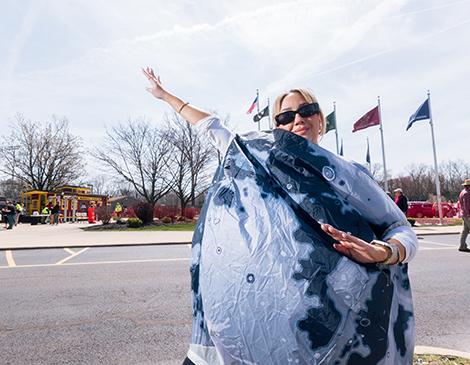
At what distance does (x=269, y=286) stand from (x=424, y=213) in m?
30.3

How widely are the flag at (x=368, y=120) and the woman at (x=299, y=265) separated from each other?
20.3m

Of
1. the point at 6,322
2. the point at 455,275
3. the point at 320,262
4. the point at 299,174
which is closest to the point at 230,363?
the point at 320,262

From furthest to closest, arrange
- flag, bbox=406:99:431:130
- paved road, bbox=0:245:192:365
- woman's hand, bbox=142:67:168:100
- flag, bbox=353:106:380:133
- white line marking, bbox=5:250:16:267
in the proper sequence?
1. flag, bbox=353:106:380:133
2. flag, bbox=406:99:431:130
3. white line marking, bbox=5:250:16:267
4. paved road, bbox=0:245:192:365
5. woman's hand, bbox=142:67:168:100

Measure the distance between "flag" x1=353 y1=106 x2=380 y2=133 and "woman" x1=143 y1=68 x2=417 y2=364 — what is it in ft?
66.6

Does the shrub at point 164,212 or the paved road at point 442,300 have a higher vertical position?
the shrub at point 164,212

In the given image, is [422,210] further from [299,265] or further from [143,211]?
[299,265]

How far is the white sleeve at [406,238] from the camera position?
1.15 metres

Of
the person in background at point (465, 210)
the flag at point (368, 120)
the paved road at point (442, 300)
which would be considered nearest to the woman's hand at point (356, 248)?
the paved road at point (442, 300)

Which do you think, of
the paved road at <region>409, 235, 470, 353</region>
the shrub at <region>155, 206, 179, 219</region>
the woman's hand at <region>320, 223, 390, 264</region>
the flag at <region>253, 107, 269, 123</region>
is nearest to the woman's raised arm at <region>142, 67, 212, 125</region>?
the woman's hand at <region>320, 223, 390, 264</region>

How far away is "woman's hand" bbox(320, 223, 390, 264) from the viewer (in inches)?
41.8

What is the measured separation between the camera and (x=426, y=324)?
137 inches

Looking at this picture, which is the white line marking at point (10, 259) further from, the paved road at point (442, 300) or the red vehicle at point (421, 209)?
the red vehicle at point (421, 209)

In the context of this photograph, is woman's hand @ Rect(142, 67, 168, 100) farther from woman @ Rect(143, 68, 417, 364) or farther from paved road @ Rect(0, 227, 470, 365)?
paved road @ Rect(0, 227, 470, 365)

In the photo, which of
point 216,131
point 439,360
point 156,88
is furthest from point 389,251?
point 439,360
